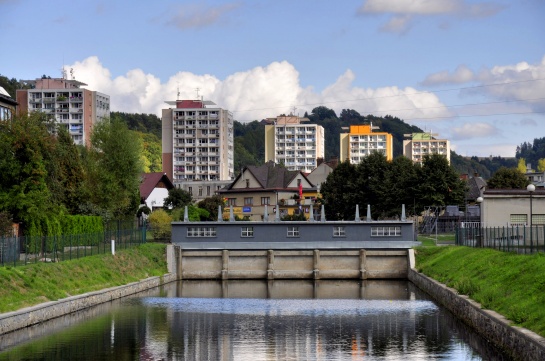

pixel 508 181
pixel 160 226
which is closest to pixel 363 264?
pixel 160 226

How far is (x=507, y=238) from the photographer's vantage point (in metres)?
51.1

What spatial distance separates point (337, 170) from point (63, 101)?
99.5 meters

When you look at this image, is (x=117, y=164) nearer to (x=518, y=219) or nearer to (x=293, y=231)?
(x=293, y=231)

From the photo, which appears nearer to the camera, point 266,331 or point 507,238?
point 266,331

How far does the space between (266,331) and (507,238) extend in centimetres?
1765

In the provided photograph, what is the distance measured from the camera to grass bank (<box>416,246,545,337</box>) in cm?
3016

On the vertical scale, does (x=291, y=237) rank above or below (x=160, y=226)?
below

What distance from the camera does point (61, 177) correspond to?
76875 millimetres

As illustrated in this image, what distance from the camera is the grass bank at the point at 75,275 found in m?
41.2

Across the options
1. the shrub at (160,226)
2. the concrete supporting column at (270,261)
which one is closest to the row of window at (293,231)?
the concrete supporting column at (270,261)

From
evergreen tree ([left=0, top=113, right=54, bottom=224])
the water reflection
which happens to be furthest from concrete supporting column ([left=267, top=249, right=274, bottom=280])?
evergreen tree ([left=0, top=113, right=54, bottom=224])

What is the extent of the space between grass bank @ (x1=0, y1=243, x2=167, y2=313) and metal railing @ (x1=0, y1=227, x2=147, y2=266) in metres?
0.85

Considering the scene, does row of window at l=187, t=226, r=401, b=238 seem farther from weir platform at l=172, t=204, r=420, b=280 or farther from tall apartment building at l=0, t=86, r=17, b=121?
tall apartment building at l=0, t=86, r=17, b=121

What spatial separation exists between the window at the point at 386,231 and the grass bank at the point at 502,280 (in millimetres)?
12284
